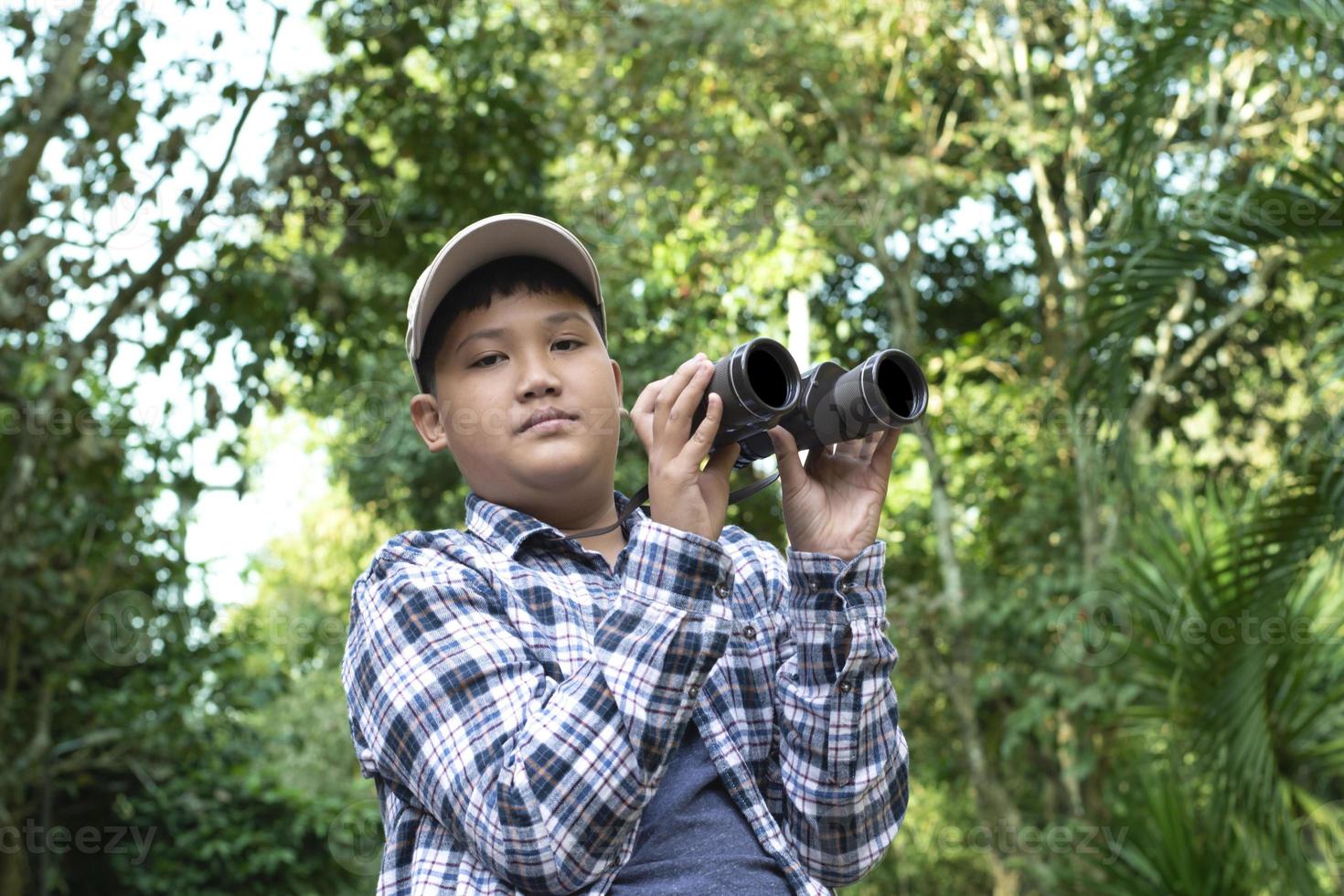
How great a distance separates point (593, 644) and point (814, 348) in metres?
7.33

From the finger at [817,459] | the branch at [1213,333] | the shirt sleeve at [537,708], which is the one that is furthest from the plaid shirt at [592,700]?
the branch at [1213,333]

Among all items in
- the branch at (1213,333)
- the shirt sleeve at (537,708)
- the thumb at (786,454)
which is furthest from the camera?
the branch at (1213,333)

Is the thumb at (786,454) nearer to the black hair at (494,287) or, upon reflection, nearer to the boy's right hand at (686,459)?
the boy's right hand at (686,459)

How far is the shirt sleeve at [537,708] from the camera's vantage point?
1196 millimetres

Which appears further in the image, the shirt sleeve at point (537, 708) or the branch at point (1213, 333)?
the branch at point (1213, 333)

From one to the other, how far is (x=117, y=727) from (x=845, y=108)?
17.2 ft

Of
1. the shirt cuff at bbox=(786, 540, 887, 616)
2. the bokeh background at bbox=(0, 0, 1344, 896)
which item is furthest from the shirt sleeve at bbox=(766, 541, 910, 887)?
the bokeh background at bbox=(0, 0, 1344, 896)

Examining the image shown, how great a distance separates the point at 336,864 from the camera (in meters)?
8.06

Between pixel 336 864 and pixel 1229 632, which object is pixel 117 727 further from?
pixel 1229 632

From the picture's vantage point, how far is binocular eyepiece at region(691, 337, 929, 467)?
1304 mm

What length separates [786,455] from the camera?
56.5 inches

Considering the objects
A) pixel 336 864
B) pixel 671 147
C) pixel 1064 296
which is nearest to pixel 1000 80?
pixel 1064 296

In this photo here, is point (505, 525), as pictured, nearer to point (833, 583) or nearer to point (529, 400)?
point (529, 400)

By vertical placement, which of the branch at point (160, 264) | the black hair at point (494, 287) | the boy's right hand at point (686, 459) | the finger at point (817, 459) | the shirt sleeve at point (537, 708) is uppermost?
the branch at point (160, 264)
